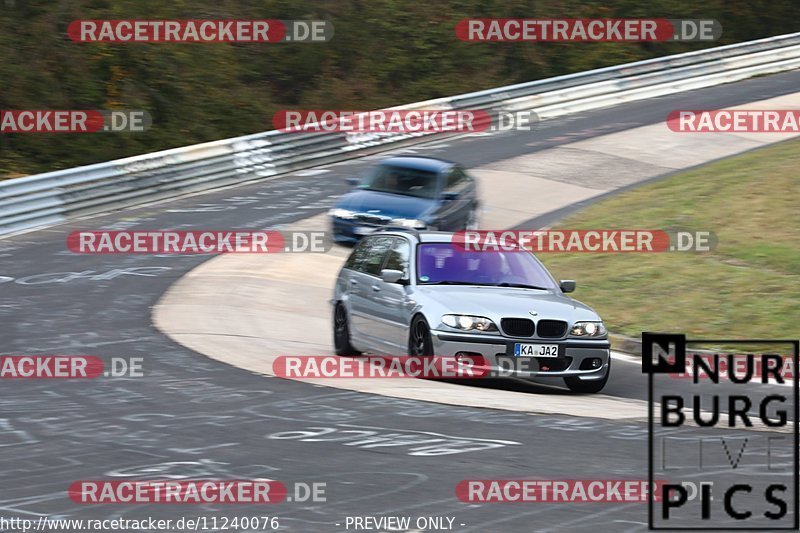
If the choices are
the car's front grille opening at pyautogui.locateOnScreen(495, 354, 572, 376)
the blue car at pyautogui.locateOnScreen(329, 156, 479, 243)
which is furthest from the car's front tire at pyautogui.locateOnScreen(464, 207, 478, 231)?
the car's front grille opening at pyautogui.locateOnScreen(495, 354, 572, 376)

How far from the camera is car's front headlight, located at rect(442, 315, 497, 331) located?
11883 millimetres

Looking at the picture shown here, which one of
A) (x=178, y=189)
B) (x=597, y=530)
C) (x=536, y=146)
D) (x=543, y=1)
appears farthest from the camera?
(x=543, y=1)

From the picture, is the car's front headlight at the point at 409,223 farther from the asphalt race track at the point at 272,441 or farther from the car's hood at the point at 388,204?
the asphalt race track at the point at 272,441

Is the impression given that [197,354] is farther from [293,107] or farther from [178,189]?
[293,107]

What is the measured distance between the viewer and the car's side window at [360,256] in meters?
14.3

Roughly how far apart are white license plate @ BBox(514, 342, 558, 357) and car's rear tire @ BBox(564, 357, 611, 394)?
411mm

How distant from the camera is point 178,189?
26.1 metres

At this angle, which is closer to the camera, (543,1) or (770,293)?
(770,293)

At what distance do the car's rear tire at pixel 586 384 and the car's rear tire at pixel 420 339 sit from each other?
1383 mm

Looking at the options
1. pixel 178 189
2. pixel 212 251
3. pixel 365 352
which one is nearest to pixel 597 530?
pixel 365 352

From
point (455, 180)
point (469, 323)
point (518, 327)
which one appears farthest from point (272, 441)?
point (455, 180)

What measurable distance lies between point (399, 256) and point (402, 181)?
333 inches

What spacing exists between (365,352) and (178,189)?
13345 millimetres

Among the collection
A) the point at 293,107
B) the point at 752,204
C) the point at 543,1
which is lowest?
the point at 752,204
